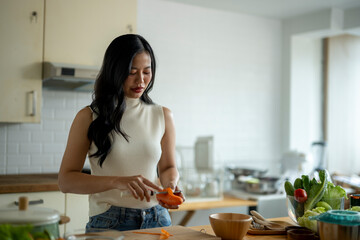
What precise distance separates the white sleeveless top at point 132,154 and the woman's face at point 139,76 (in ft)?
0.28

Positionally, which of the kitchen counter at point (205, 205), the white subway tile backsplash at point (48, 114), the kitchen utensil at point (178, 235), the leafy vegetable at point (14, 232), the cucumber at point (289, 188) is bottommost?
the kitchen counter at point (205, 205)

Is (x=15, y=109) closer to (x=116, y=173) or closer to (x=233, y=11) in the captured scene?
(x=116, y=173)

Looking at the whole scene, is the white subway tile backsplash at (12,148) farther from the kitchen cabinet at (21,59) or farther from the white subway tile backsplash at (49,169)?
the kitchen cabinet at (21,59)

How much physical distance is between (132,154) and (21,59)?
1774 millimetres

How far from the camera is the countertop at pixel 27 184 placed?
3023 millimetres

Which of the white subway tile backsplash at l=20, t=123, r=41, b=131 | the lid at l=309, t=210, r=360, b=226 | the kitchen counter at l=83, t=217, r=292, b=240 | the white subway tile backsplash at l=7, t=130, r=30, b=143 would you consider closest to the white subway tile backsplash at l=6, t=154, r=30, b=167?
the white subway tile backsplash at l=7, t=130, r=30, b=143

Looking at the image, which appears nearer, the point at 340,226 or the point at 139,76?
the point at 340,226

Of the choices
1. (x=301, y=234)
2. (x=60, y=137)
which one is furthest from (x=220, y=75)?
(x=301, y=234)

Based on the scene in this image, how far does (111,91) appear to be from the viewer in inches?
80.5

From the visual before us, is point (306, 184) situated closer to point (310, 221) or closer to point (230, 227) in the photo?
point (310, 221)

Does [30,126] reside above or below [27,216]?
above

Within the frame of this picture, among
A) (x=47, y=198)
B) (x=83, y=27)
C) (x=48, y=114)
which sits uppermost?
(x=83, y=27)

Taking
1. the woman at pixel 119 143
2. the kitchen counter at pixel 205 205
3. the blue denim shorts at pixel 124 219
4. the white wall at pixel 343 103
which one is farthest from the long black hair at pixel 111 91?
the white wall at pixel 343 103

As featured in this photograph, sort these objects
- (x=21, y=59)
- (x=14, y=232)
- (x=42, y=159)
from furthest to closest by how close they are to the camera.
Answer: (x=42, y=159) → (x=21, y=59) → (x=14, y=232)
